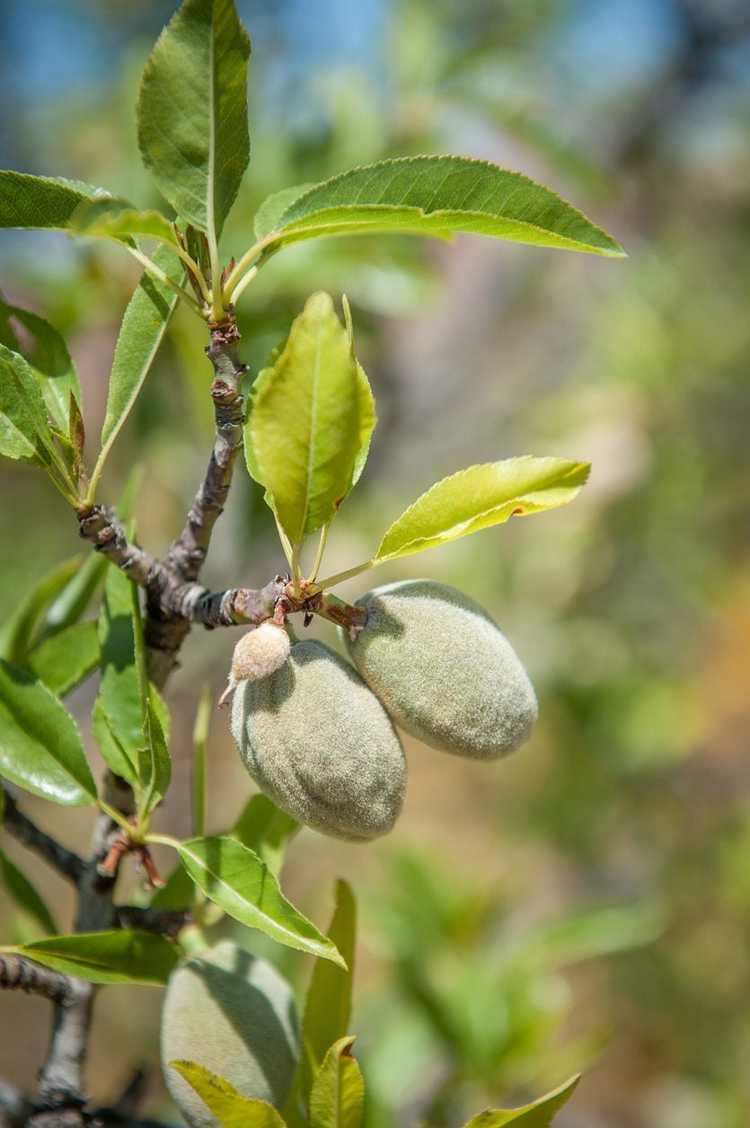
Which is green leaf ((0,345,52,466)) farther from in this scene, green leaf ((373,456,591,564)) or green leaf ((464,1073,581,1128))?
→ green leaf ((464,1073,581,1128))

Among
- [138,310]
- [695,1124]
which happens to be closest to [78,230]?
[138,310]

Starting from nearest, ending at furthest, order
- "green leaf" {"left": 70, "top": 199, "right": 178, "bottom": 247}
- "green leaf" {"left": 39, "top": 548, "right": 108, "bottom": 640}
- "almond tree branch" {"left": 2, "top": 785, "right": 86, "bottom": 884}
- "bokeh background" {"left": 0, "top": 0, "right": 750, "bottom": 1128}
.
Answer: "green leaf" {"left": 70, "top": 199, "right": 178, "bottom": 247} → "almond tree branch" {"left": 2, "top": 785, "right": 86, "bottom": 884} → "green leaf" {"left": 39, "top": 548, "right": 108, "bottom": 640} → "bokeh background" {"left": 0, "top": 0, "right": 750, "bottom": 1128}

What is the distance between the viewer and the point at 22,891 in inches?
26.6

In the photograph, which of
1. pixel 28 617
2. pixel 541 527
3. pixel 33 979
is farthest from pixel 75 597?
pixel 541 527

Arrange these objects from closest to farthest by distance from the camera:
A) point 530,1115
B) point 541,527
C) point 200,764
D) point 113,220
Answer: point 113,220 < point 530,1115 < point 200,764 < point 541,527

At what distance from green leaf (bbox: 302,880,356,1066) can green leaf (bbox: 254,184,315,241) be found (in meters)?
0.36

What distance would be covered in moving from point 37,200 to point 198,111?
9 centimetres

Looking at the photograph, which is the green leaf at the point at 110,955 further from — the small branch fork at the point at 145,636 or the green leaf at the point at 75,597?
the green leaf at the point at 75,597

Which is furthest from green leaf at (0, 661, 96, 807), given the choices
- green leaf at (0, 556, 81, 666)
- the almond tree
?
green leaf at (0, 556, 81, 666)

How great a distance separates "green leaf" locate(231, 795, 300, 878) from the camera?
25.1 inches

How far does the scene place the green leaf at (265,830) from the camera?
25.1 inches

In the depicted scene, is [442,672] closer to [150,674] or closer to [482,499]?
[482,499]

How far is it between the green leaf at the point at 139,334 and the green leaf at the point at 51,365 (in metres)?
0.05

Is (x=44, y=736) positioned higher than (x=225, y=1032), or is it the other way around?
(x=44, y=736)
